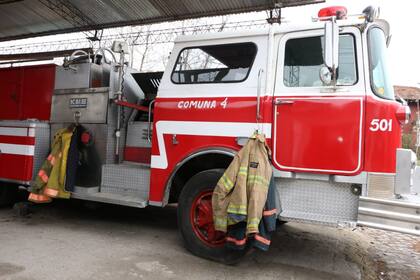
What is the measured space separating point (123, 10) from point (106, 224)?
7622 millimetres

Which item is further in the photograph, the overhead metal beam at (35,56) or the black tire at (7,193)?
the overhead metal beam at (35,56)

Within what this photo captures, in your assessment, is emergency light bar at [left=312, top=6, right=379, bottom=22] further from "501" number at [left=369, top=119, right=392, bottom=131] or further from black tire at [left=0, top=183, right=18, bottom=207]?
black tire at [left=0, top=183, right=18, bottom=207]

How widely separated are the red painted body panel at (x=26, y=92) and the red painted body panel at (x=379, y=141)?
446 centimetres

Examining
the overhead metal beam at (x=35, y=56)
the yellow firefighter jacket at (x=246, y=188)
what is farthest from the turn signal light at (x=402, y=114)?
the overhead metal beam at (x=35, y=56)

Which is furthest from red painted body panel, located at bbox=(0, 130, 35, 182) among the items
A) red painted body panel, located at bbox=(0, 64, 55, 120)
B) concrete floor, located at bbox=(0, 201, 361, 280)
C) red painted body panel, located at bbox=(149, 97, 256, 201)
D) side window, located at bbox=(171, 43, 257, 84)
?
side window, located at bbox=(171, 43, 257, 84)

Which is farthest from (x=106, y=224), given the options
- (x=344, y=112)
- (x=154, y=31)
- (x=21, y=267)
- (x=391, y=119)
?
(x=154, y=31)

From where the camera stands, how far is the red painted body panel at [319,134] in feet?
10.7

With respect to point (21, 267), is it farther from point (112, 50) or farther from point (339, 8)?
point (339, 8)

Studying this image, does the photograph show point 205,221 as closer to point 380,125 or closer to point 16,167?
point 380,125

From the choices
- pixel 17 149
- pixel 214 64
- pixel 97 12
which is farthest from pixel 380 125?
pixel 97 12

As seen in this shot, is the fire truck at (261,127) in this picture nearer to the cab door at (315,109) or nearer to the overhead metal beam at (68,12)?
the cab door at (315,109)

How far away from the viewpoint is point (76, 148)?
4859 mm

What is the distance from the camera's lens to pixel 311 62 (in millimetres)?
3543

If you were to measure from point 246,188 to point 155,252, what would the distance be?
148 centimetres
